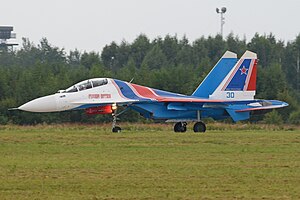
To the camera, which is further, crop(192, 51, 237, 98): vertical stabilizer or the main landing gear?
crop(192, 51, 237, 98): vertical stabilizer

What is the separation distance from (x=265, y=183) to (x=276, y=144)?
9.60 metres

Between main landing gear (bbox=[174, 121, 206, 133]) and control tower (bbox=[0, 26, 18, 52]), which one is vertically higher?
control tower (bbox=[0, 26, 18, 52])

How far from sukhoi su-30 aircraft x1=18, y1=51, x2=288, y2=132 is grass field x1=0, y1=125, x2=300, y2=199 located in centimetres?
736

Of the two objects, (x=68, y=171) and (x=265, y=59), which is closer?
(x=68, y=171)

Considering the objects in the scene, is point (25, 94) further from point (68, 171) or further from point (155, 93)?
Result: point (68, 171)

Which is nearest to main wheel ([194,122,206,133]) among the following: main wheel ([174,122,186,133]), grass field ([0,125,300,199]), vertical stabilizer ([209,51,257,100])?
main wheel ([174,122,186,133])

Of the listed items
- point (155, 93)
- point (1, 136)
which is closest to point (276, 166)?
point (1, 136)

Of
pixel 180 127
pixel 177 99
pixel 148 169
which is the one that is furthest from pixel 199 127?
pixel 148 169

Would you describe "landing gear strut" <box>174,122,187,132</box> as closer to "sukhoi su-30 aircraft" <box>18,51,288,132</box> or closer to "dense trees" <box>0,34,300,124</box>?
"sukhoi su-30 aircraft" <box>18,51,288,132</box>

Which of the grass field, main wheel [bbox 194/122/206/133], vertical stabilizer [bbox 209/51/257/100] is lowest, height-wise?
the grass field

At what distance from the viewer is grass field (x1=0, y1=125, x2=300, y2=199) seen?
13938 mm

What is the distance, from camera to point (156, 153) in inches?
821

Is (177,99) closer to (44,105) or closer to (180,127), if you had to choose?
(180,127)

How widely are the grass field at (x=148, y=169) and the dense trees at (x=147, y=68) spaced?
24.1 metres
